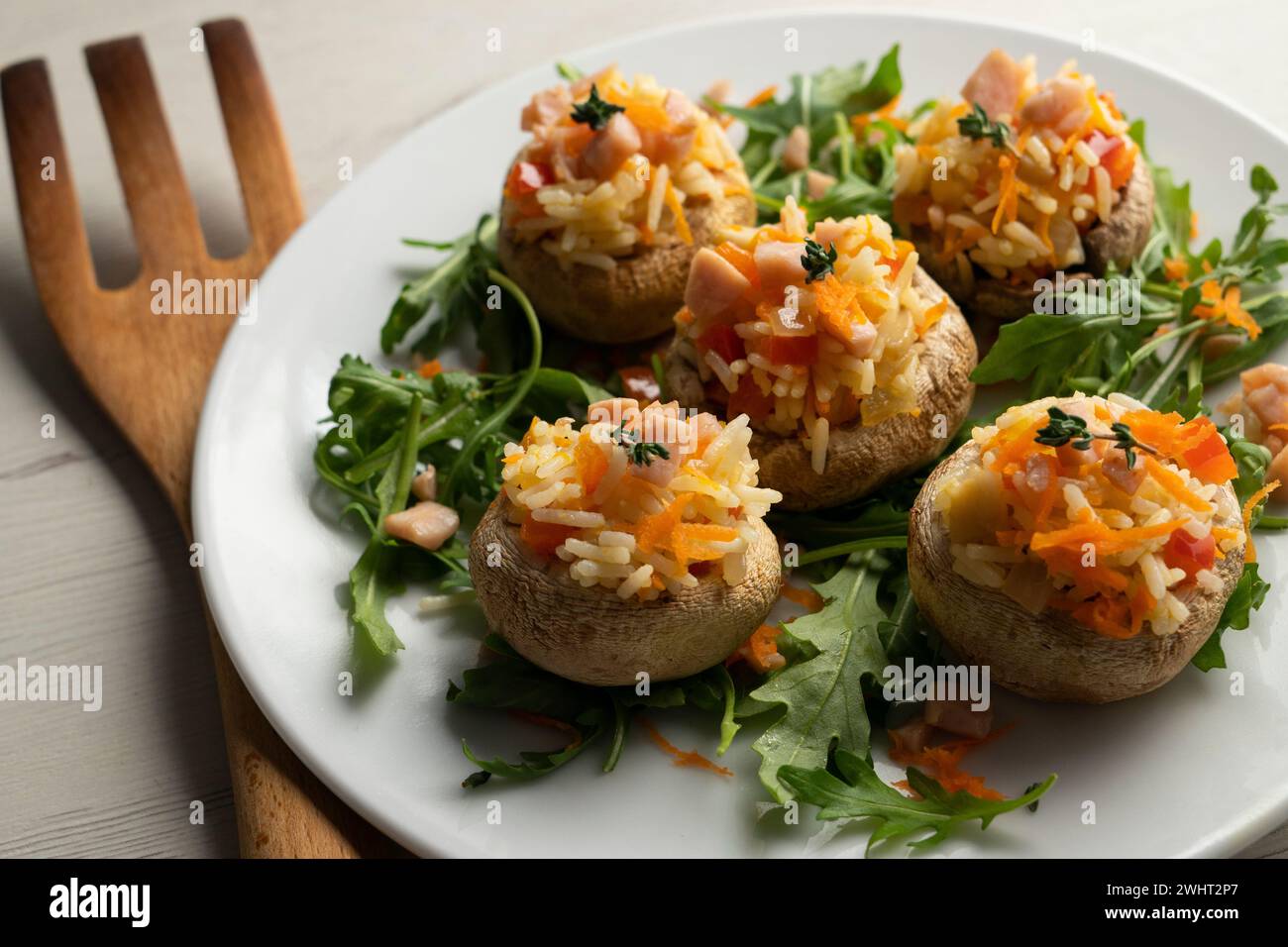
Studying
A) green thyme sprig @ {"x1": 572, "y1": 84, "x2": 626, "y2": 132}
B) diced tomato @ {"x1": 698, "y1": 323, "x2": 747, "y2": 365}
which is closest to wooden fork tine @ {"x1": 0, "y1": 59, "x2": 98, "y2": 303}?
green thyme sprig @ {"x1": 572, "y1": 84, "x2": 626, "y2": 132}

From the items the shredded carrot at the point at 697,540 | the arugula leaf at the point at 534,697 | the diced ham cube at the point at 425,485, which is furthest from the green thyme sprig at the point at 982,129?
the arugula leaf at the point at 534,697

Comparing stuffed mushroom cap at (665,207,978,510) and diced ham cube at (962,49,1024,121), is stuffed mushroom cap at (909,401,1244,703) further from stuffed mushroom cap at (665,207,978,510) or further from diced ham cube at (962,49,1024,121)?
diced ham cube at (962,49,1024,121)

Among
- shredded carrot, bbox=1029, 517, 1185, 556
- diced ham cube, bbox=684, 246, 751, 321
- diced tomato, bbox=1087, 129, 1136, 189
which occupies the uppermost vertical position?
diced tomato, bbox=1087, 129, 1136, 189

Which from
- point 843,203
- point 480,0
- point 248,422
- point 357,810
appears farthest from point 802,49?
point 357,810

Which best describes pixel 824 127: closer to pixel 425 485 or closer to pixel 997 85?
pixel 997 85

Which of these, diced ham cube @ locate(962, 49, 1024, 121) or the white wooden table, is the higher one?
diced ham cube @ locate(962, 49, 1024, 121)

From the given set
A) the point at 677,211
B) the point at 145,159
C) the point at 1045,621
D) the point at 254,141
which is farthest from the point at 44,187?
the point at 1045,621

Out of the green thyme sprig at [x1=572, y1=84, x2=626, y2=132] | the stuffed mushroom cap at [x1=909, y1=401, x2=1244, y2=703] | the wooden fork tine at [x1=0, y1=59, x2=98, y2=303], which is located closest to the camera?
the stuffed mushroom cap at [x1=909, y1=401, x2=1244, y2=703]
